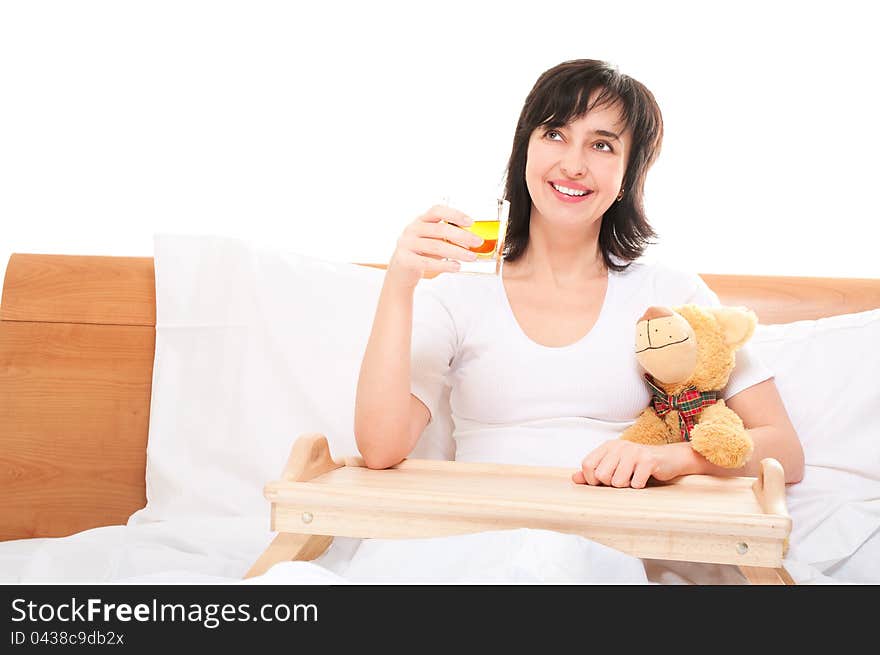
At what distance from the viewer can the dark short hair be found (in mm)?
1455

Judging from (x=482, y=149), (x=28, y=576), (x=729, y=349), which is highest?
(x=482, y=149)

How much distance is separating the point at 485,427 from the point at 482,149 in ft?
2.61

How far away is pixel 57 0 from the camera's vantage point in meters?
2.15

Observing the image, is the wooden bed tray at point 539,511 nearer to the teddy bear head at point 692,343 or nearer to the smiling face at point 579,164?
the teddy bear head at point 692,343

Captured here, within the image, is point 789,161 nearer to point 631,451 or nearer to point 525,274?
point 525,274

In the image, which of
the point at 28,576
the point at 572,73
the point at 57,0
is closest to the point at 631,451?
the point at 572,73

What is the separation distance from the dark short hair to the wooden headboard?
324 mm

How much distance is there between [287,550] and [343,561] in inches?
4.1

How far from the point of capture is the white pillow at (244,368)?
1660mm

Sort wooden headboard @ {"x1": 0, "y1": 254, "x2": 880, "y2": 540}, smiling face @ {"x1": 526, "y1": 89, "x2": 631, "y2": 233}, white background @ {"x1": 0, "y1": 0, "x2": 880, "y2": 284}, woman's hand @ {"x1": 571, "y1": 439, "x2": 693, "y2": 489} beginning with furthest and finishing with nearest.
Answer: white background @ {"x1": 0, "y1": 0, "x2": 880, "y2": 284}
wooden headboard @ {"x1": 0, "y1": 254, "x2": 880, "y2": 540}
smiling face @ {"x1": 526, "y1": 89, "x2": 631, "y2": 233}
woman's hand @ {"x1": 571, "y1": 439, "x2": 693, "y2": 489}

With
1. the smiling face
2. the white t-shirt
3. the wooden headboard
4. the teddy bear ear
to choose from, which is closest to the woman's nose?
the smiling face

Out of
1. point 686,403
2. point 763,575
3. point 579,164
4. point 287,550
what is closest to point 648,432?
point 686,403

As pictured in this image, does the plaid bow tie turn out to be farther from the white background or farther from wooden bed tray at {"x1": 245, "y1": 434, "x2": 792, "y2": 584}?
the white background

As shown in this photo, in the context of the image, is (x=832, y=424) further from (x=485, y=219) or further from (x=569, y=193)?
(x=485, y=219)
